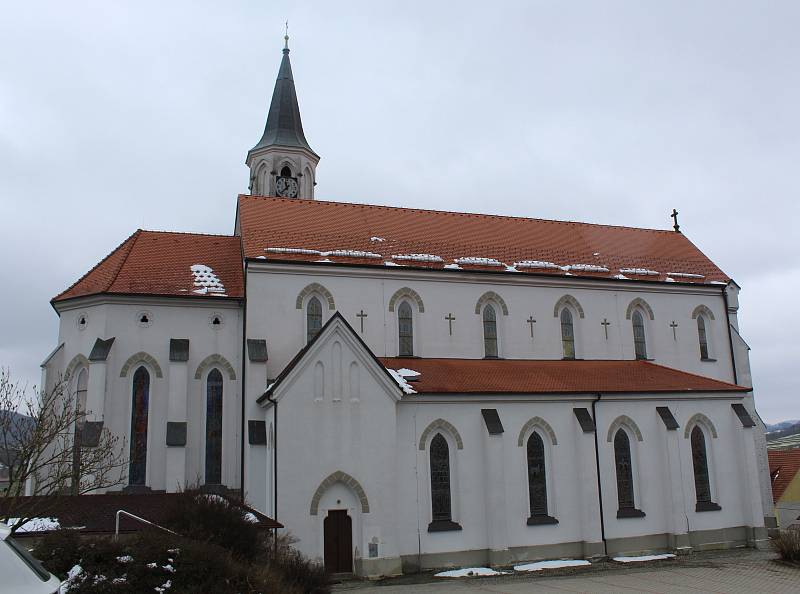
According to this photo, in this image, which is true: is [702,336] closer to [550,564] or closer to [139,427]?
[550,564]

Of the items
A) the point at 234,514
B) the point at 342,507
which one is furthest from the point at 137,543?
the point at 342,507

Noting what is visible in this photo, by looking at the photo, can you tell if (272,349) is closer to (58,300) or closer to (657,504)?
(58,300)

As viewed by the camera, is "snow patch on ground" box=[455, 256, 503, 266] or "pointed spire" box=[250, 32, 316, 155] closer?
"snow patch on ground" box=[455, 256, 503, 266]

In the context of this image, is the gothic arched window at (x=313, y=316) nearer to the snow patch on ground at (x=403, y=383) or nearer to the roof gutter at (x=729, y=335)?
the snow patch on ground at (x=403, y=383)

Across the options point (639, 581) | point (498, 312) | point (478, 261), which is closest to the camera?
point (639, 581)

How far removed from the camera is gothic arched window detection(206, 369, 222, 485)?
22938 millimetres

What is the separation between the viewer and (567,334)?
93.5 feet

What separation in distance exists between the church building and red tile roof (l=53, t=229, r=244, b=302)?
84mm

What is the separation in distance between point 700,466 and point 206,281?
1929 centimetres

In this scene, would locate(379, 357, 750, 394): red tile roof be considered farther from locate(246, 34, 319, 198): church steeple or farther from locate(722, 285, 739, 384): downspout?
locate(246, 34, 319, 198): church steeple

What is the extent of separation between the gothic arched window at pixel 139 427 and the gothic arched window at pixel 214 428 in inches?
77.5

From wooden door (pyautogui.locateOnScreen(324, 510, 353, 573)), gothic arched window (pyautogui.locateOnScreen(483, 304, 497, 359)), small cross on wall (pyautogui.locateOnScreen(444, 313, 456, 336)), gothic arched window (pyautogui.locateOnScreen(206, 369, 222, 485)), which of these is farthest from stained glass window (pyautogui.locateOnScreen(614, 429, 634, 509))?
gothic arched window (pyautogui.locateOnScreen(206, 369, 222, 485))

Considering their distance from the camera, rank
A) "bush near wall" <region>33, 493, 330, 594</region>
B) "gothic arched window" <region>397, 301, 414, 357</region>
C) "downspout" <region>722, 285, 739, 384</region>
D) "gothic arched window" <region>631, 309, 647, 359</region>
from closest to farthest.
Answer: "bush near wall" <region>33, 493, 330, 594</region>
"gothic arched window" <region>397, 301, 414, 357</region>
"gothic arched window" <region>631, 309, 647, 359</region>
"downspout" <region>722, 285, 739, 384</region>

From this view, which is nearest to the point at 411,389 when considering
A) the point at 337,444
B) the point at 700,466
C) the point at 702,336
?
the point at 337,444
